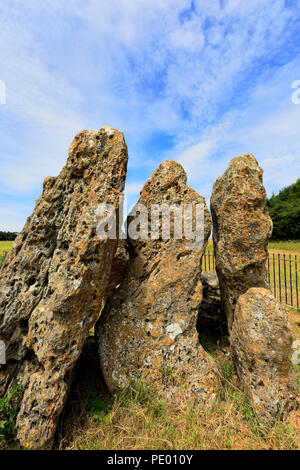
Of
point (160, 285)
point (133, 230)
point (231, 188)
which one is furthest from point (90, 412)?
point (231, 188)

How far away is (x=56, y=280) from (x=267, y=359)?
113 inches

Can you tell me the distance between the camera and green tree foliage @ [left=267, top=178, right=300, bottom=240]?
26.4m

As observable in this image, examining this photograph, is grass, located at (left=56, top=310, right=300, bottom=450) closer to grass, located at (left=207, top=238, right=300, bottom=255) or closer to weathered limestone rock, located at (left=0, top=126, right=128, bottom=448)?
weathered limestone rock, located at (left=0, top=126, right=128, bottom=448)

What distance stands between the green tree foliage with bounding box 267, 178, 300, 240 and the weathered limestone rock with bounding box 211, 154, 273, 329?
82.2 ft

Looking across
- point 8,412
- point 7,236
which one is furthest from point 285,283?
point 7,236

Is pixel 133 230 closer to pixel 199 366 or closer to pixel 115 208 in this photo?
pixel 115 208

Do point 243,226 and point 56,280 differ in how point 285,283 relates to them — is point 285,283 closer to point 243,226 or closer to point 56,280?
point 243,226

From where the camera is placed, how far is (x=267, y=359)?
3.41 m

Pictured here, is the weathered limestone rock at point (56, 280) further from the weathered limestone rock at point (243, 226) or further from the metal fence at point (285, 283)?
the metal fence at point (285, 283)

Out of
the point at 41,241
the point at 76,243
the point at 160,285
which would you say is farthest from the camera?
the point at 160,285

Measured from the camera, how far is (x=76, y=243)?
3318 mm

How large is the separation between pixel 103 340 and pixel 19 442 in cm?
144

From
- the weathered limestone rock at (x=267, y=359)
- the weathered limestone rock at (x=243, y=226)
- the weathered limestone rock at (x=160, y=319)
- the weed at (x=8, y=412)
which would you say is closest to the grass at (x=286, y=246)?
the weathered limestone rock at (x=243, y=226)

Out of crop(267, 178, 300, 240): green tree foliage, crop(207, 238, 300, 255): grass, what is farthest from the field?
crop(267, 178, 300, 240): green tree foliage
